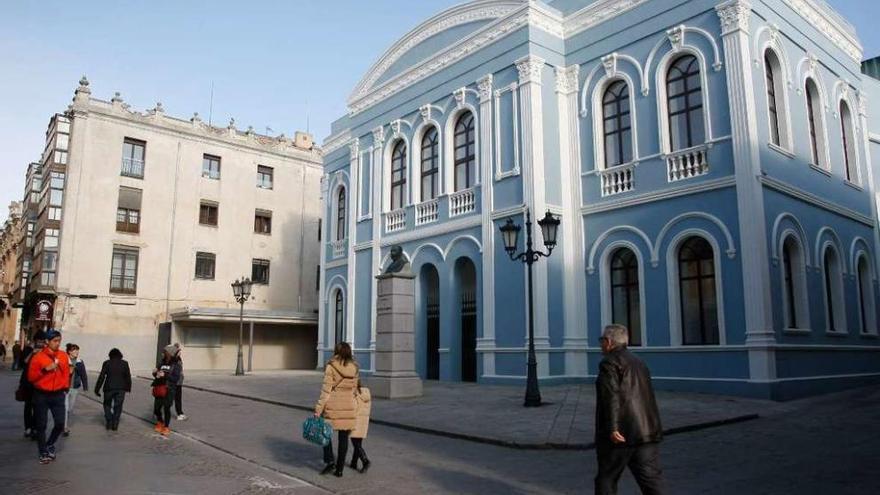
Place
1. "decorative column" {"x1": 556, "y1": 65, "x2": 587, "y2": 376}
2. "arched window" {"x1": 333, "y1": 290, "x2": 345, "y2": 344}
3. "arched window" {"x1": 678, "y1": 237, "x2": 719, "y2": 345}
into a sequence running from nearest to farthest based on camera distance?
"arched window" {"x1": 678, "y1": 237, "x2": 719, "y2": 345} < "decorative column" {"x1": 556, "y1": 65, "x2": 587, "y2": 376} < "arched window" {"x1": 333, "y1": 290, "x2": 345, "y2": 344}

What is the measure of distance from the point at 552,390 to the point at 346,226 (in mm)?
14056

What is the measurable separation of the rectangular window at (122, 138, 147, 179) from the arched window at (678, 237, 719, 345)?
26990mm

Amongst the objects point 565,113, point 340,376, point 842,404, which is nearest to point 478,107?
point 565,113

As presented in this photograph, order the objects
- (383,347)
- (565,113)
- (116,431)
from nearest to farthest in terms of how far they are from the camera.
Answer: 1. (116,431)
2. (383,347)
3. (565,113)

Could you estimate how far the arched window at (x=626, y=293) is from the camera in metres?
18.2

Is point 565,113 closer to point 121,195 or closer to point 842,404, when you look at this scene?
point 842,404

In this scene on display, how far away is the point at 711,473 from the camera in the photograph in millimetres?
7938

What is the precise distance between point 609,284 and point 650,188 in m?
2.84

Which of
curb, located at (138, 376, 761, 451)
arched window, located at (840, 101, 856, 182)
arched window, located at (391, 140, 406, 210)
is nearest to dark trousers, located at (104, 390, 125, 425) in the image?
curb, located at (138, 376, 761, 451)

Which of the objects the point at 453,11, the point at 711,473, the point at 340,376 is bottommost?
the point at 711,473

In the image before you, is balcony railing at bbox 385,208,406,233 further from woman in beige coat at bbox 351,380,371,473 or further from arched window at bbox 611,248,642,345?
woman in beige coat at bbox 351,380,371,473

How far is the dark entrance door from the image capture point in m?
21.3

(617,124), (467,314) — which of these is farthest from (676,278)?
(467,314)

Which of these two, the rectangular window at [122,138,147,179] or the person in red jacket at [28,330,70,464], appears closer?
the person in red jacket at [28,330,70,464]
